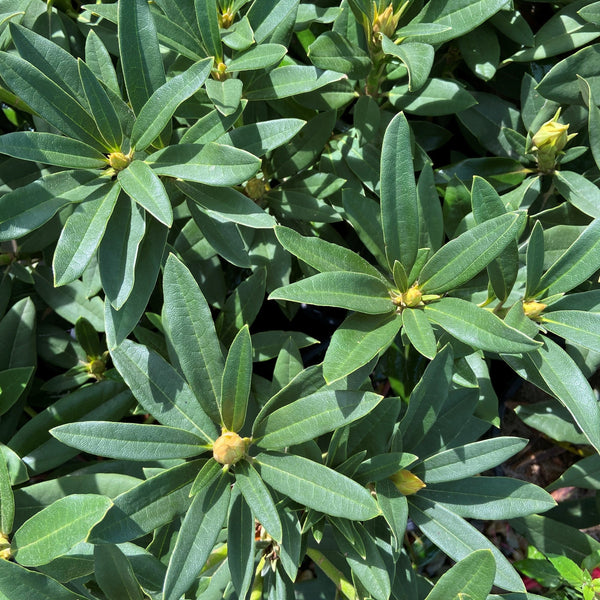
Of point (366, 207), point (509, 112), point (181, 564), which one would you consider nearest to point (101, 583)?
point (181, 564)

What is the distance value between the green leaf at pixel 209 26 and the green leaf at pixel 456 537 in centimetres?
99

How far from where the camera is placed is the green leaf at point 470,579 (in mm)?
968

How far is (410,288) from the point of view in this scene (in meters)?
1.08

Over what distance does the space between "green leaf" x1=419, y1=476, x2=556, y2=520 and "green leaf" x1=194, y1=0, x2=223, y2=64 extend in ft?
3.20

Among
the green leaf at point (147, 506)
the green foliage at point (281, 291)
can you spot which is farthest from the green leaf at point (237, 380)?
the green leaf at point (147, 506)

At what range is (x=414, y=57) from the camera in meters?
1.12

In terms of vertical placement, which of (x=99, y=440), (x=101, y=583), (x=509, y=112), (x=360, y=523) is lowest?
(x=360, y=523)

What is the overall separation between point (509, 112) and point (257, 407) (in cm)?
98

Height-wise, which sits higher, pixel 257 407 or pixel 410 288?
pixel 410 288

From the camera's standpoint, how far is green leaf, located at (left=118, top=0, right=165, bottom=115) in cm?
100

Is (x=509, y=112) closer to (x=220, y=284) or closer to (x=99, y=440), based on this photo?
(x=220, y=284)

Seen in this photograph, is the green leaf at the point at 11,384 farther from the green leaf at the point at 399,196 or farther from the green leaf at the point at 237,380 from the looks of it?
the green leaf at the point at 399,196

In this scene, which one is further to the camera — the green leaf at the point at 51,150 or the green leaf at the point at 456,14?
the green leaf at the point at 456,14

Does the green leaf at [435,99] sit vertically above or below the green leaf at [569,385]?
above
